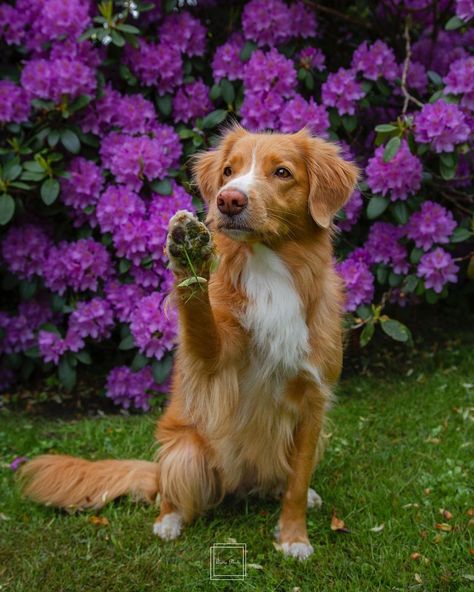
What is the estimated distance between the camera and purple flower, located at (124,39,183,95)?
14.5ft

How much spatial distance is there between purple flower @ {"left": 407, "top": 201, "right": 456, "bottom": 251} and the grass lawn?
1.02 metres

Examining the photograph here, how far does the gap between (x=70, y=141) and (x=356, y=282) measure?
2018mm

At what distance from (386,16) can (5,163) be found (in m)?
2.86

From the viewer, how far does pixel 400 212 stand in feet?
14.0

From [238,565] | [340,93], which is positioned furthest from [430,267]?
[238,565]

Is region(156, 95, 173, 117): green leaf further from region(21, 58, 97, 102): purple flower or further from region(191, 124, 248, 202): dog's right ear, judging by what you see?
region(191, 124, 248, 202): dog's right ear

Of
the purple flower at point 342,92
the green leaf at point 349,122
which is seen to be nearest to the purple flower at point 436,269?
the green leaf at point 349,122

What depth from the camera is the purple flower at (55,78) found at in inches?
161

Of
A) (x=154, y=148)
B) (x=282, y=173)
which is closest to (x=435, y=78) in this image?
(x=154, y=148)

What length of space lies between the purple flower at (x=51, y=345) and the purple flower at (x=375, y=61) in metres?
2.62

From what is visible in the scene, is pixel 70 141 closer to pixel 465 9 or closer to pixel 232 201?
pixel 232 201

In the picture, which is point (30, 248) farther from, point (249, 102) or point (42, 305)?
point (249, 102)

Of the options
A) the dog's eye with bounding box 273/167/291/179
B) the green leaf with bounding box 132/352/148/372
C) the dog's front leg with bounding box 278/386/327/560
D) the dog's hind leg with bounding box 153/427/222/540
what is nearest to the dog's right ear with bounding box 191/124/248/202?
the dog's eye with bounding box 273/167/291/179

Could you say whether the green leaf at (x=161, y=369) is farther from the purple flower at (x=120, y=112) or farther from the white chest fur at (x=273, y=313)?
the white chest fur at (x=273, y=313)
